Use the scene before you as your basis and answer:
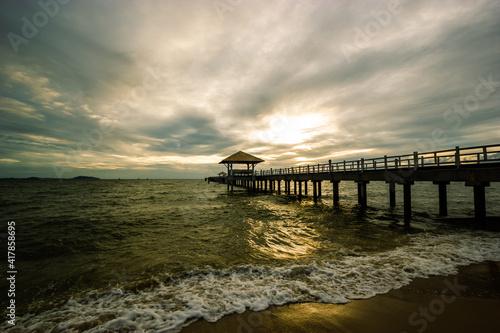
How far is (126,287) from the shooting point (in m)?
5.21

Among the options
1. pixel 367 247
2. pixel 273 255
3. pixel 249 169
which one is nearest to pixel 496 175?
pixel 367 247

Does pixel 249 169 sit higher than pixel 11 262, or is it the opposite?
pixel 249 169

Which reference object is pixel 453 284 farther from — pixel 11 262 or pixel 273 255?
pixel 11 262

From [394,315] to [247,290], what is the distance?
9.69 feet

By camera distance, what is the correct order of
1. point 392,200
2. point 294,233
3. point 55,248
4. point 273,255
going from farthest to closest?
point 392,200 < point 294,233 < point 55,248 < point 273,255

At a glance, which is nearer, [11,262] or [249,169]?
[11,262]

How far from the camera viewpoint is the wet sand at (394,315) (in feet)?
11.2

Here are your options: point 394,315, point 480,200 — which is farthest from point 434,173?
point 394,315

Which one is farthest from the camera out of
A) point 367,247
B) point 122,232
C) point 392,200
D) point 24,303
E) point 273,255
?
point 392,200

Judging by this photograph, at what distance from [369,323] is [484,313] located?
220cm

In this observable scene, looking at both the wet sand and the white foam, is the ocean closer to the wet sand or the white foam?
the white foam

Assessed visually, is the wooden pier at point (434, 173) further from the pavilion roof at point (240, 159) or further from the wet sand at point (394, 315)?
the pavilion roof at point (240, 159)

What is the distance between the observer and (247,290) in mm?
4832

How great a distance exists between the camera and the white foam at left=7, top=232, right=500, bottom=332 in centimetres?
397
